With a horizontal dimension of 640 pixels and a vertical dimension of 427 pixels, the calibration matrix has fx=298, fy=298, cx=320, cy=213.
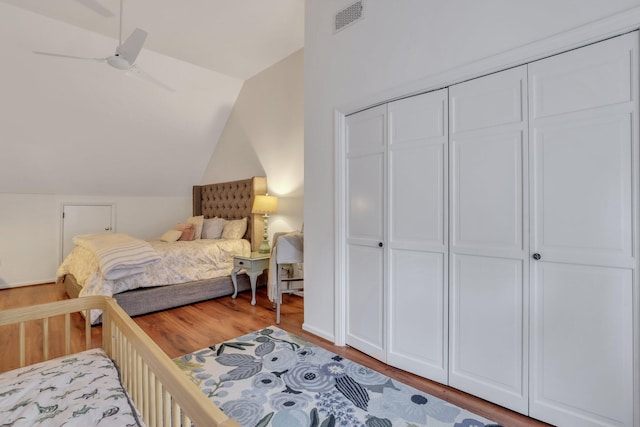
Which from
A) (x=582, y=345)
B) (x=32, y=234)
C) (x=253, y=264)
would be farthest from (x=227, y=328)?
(x=32, y=234)

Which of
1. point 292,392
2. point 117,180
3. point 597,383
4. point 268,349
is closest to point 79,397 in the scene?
point 292,392

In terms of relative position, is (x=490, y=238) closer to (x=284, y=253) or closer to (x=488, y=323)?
(x=488, y=323)

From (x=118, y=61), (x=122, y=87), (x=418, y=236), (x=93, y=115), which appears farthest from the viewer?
(x=93, y=115)

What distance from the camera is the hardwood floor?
5.66 feet

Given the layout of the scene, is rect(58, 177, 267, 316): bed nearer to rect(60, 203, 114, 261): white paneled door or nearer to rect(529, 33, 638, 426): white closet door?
rect(60, 203, 114, 261): white paneled door

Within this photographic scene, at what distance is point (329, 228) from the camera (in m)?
2.48

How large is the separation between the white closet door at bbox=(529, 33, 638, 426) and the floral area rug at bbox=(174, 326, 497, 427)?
49cm

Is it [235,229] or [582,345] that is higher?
[235,229]

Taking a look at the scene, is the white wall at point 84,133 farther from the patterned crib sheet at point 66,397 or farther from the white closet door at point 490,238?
the white closet door at point 490,238

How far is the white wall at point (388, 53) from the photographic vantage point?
1.48 m

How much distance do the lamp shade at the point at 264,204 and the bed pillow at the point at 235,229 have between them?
1.42 ft

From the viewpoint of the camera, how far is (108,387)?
110cm

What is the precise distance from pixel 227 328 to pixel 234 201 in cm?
222

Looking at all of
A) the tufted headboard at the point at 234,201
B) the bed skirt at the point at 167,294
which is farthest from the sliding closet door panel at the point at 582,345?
the tufted headboard at the point at 234,201
